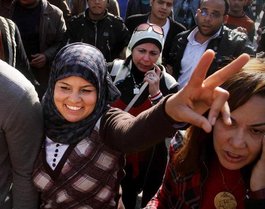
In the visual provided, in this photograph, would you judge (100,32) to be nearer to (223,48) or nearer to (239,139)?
(223,48)

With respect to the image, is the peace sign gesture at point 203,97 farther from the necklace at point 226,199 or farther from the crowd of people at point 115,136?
the necklace at point 226,199

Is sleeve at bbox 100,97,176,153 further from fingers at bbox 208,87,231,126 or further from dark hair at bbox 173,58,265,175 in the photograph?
dark hair at bbox 173,58,265,175

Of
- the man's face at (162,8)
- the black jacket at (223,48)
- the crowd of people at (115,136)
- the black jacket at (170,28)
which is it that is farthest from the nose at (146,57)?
the man's face at (162,8)

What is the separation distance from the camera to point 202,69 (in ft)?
4.12

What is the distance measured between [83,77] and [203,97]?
59cm

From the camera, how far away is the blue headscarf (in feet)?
5.64

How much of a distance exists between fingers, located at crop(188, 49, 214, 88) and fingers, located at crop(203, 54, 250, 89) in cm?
3

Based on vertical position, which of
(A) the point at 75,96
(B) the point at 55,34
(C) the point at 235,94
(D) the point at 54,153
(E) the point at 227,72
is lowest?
(B) the point at 55,34

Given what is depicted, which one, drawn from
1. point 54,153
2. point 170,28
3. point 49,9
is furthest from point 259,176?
point 49,9

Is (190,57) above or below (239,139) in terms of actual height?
below

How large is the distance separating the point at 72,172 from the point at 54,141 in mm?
158

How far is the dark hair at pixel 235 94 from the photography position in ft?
5.07

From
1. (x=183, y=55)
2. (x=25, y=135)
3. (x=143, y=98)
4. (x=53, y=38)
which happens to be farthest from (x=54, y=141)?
(x=53, y=38)

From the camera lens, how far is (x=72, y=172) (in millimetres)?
1726
